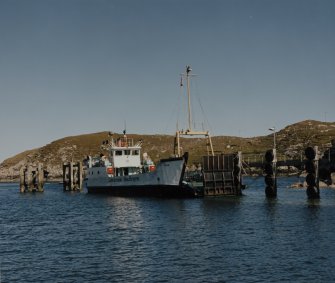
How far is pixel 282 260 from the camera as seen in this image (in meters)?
23.6

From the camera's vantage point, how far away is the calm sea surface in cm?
2170

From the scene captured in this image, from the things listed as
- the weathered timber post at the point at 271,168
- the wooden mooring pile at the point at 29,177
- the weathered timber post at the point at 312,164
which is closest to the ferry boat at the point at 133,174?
the weathered timber post at the point at 271,168

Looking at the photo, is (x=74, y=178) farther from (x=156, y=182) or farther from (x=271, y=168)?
(x=271, y=168)

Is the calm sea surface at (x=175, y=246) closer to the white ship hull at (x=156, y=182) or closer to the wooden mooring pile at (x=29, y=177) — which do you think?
the white ship hull at (x=156, y=182)

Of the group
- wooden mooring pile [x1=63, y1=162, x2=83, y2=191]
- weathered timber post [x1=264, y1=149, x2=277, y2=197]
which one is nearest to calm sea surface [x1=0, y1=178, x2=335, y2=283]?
weathered timber post [x1=264, y1=149, x2=277, y2=197]

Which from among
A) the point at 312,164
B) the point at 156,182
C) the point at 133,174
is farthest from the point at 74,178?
the point at 312,164

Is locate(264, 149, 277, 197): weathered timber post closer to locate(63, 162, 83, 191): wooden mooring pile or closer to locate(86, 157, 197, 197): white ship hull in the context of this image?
locate(86, 157, 197, 197): white ship hull

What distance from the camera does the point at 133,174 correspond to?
69.9 m

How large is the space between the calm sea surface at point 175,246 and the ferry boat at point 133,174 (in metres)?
12.9

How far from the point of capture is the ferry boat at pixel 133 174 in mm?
59875

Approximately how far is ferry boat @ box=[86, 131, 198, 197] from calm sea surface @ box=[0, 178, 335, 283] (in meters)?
12.9

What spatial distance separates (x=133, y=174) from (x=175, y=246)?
42.1 m

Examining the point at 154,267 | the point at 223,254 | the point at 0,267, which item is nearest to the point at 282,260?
the point at 223,254

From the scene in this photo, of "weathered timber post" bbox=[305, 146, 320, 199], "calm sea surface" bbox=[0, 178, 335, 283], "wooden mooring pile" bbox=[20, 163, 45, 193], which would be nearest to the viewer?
"calm sea surface" bbox=[0, 178, 335, 283]
